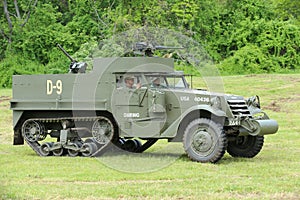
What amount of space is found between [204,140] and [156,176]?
5.90 ft

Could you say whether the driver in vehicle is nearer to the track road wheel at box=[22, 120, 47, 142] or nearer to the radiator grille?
the radiator grille

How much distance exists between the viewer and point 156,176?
11953 millimetres

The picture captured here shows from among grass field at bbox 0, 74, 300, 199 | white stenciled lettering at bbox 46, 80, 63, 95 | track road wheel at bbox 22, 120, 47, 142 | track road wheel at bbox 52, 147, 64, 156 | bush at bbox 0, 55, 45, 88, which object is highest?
bush at bbox 0, 55, 45, 88

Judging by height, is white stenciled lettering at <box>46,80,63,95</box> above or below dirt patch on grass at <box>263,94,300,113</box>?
above

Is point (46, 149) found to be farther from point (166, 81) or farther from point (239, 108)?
point (239, 108)

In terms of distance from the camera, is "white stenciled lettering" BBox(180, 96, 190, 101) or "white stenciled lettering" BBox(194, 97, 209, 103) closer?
"white stenciled lettering" BBox(194, 97, 209, 103)

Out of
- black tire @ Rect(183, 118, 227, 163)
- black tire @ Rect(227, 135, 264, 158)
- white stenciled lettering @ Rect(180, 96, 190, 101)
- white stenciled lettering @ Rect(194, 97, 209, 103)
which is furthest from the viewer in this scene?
black tire @ Rect(227, 135, 264, 158)

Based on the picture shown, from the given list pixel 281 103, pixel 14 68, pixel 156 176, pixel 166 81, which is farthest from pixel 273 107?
pixel 14 68

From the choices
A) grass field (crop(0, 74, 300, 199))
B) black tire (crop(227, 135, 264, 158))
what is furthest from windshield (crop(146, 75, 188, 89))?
black tire (crop(227, 135, 264, 158))

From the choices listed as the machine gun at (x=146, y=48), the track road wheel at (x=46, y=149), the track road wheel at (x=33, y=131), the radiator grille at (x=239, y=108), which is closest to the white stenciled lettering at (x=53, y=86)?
the track road wheel at (x=33, y=131)

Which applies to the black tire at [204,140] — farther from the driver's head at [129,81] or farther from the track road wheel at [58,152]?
the track road wheel at [58,152]

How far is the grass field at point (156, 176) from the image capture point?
1025cm

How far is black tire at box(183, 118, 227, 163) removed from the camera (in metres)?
13.2

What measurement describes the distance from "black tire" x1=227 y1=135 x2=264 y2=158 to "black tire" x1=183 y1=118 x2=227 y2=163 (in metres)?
1.38
